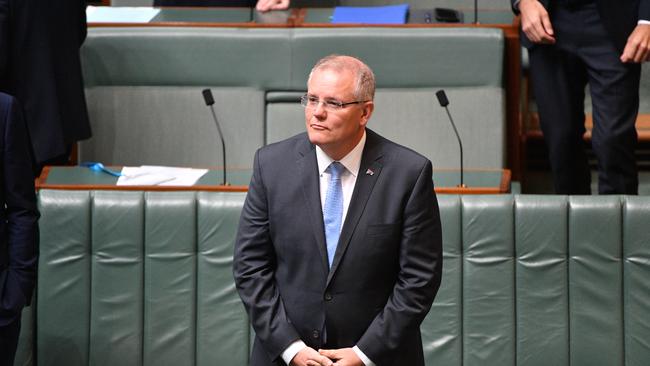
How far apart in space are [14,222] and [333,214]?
2.34 ft

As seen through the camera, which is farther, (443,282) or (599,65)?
(599,65)

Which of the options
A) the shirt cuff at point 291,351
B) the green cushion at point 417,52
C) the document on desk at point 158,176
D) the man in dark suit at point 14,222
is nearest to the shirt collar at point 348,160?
the shirt cuff at point 291,351

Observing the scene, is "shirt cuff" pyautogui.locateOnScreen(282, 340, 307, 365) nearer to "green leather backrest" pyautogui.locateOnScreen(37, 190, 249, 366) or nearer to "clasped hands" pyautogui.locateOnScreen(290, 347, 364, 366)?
"clasped hands" pyautogui.locateOnScreen(290, 347, 364, 366)

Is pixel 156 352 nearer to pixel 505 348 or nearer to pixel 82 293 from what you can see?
pixel 82 293

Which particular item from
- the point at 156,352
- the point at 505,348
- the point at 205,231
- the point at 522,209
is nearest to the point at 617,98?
the point at 522,209

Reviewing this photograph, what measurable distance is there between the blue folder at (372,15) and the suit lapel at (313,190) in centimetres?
169

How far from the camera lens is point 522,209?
8.74ft

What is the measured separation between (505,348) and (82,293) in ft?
3.35

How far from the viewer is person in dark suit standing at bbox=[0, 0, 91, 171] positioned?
3176mm

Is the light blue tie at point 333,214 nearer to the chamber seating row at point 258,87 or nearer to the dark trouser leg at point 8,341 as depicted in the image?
the dark trouser leg at point 8,341

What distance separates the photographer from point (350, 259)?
1.97 meters

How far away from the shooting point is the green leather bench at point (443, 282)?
8.70 ft

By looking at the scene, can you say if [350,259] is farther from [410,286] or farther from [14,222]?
[14,222]

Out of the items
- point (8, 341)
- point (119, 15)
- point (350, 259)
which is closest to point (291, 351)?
point (350, 259)
